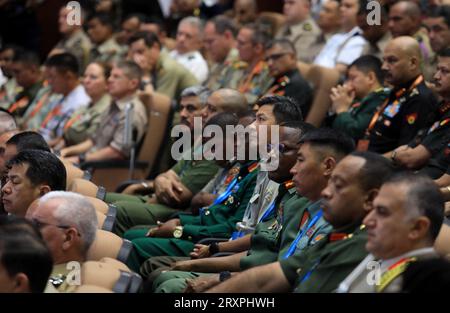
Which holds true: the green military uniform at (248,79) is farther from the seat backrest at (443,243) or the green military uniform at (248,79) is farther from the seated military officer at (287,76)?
the seat backrest at (443,243)

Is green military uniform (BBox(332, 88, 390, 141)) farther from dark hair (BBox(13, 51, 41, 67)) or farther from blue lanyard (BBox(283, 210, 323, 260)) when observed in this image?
dark hair (BBox(13, 51, 41, 67))

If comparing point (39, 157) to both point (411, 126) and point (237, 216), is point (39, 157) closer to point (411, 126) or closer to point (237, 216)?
point (237, 216)

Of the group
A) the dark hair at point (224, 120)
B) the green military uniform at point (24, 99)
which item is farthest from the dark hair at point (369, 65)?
the green military uniform at point (24, 99)

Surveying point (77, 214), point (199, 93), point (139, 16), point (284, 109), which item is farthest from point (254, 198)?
point (139, 16)

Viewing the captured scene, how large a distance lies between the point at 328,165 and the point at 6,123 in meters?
2.52

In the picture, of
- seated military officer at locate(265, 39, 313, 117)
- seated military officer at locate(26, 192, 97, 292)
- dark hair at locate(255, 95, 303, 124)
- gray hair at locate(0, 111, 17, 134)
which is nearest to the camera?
seated military officer at locate(26, 192, 97, 292)

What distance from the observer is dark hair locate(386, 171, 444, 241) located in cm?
324

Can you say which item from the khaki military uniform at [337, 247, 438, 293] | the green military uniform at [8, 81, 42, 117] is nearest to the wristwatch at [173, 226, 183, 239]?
the khaki military uniform at [337, 247, 438, 293]

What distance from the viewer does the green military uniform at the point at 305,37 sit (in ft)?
27.9

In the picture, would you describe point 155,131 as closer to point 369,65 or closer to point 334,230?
point 369,65

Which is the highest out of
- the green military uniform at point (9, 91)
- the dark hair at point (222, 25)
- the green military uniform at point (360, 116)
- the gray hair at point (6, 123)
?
the gray hair at point (6, 123)

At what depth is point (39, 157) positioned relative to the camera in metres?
4.51

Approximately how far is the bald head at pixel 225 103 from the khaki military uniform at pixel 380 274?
279 cm

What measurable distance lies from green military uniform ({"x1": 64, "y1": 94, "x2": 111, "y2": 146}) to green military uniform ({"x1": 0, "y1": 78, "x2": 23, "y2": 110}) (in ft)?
4.69
